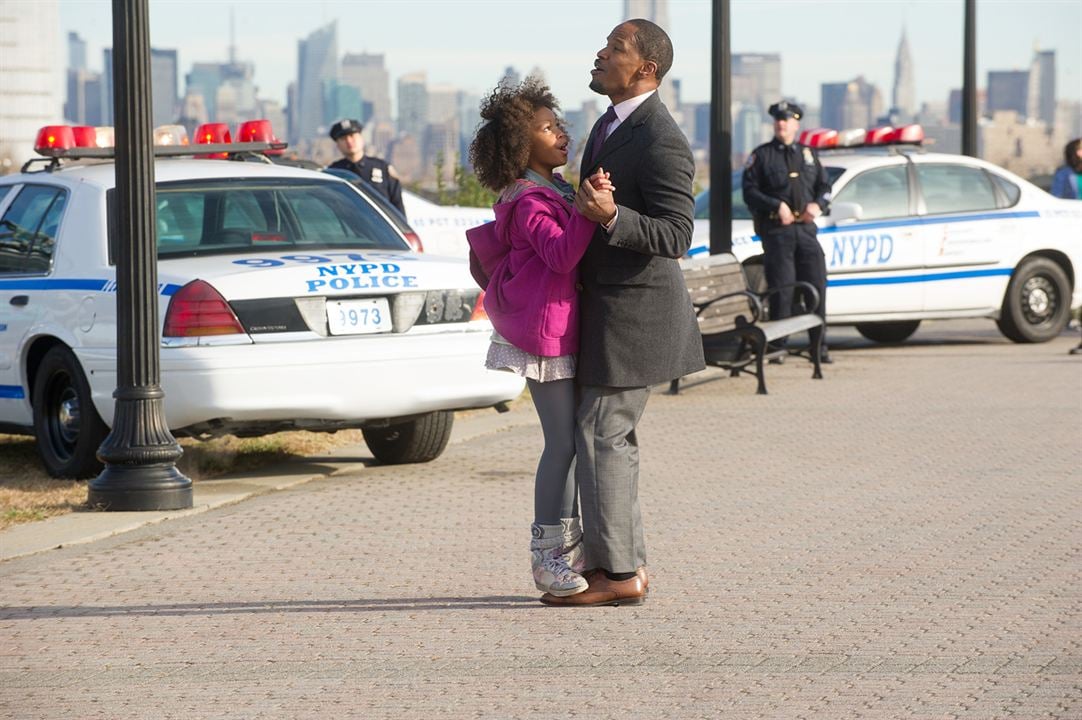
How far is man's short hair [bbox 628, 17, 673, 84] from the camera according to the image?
557cm

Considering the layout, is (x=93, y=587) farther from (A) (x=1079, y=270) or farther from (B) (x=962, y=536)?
(A) (x=1079, y=270)

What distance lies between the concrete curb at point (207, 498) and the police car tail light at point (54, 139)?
1961 millimetres

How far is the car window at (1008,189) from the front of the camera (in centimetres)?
1608

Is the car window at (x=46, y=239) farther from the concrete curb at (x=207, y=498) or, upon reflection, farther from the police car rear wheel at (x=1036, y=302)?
the police car rear wheel at (x=1036, y=302)

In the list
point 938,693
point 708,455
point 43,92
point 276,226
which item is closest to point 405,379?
point 276,226

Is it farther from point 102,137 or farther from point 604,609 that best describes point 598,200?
point 102,137

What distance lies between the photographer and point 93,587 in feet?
20.4

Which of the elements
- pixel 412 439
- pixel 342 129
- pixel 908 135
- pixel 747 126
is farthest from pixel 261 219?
pixel 747 126

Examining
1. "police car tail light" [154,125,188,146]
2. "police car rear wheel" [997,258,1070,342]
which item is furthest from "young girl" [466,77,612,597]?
"police car rear wheel" [997,258,1070,342]

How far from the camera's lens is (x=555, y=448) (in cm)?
577

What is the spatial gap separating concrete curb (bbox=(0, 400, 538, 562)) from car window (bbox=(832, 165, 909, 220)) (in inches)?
212

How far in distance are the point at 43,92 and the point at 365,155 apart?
5172 inches

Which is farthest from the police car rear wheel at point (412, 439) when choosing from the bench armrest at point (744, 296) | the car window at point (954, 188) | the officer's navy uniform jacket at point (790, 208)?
the car window at point (954, 188)

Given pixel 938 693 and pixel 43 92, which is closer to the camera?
pixel 938 693
